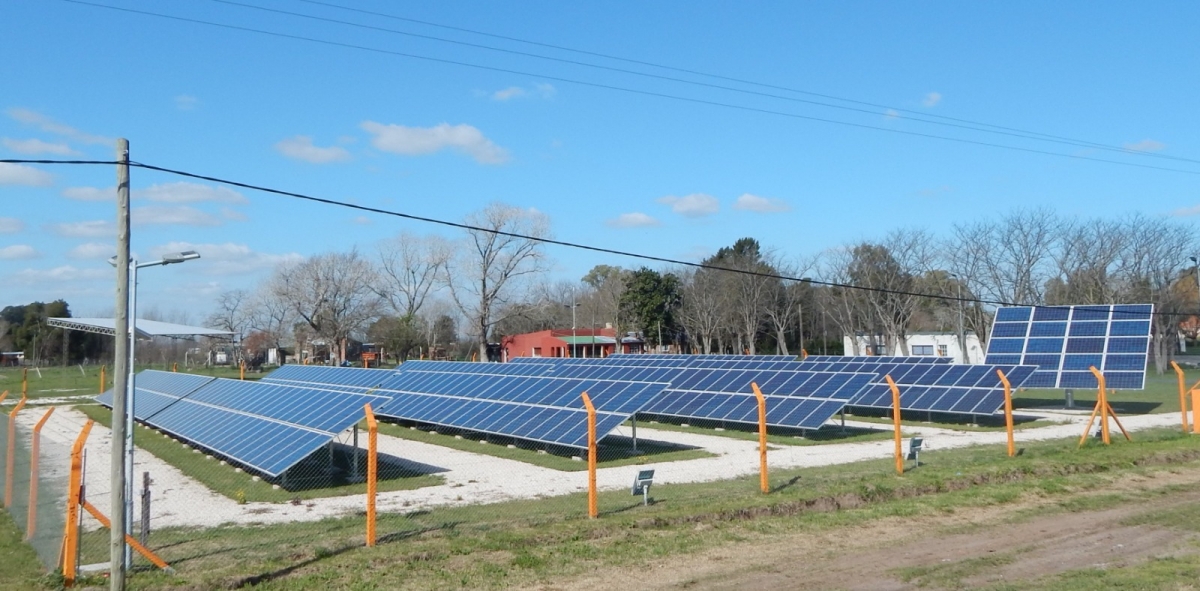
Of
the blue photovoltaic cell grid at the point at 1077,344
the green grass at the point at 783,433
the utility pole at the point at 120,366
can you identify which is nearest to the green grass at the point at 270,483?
the utility pole at the point at 120,366

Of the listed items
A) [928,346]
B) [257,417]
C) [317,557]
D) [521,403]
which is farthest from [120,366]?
[928,346]

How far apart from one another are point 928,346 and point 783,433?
51.4 meters

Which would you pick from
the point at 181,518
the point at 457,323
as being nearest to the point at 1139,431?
the point at 181,518

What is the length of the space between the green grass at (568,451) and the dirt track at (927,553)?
22.4 ft

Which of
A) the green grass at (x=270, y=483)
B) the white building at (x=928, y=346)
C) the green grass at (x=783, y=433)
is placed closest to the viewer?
the green grass at (x=270, y=483)

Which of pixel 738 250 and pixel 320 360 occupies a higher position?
pixel 738 250

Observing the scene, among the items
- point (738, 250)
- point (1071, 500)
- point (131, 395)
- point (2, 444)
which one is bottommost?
point (1071, 500)

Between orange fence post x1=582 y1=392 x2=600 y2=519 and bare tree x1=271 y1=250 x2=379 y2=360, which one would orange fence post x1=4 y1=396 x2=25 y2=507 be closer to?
orange fence post x1=582 y1=392 x2=600 y2=519

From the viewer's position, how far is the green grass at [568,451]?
17734 mm

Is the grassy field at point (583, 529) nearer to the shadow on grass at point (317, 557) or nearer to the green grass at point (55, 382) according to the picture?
the shadow on grass at point (317, 557)

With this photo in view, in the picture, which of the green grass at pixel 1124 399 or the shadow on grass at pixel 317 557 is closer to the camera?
the shadow on grass at pixel 317 557

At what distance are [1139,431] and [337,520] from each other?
1849 cm

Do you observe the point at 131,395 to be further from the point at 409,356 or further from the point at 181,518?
the point at 409,356

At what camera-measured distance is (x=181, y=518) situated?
1255 cm
